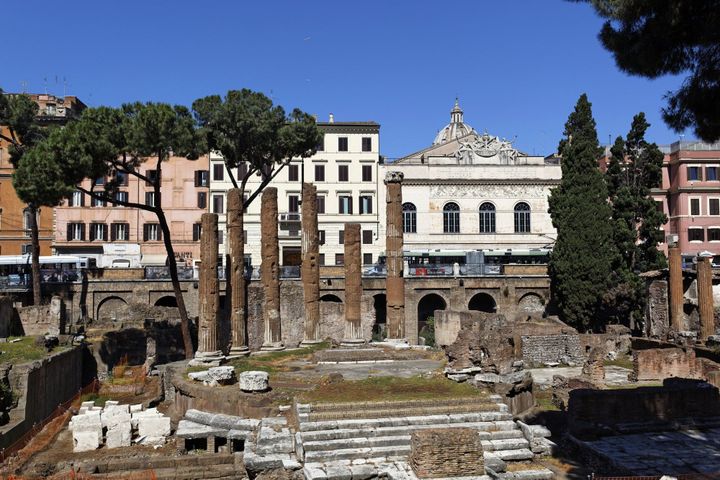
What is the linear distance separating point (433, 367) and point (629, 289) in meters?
18.5

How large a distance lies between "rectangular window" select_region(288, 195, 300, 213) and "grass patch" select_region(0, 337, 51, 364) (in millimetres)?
21887

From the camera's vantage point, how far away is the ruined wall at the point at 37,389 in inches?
653

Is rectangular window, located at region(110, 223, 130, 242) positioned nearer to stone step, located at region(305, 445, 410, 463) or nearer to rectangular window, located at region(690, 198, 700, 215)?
stone step, located at region(305, 445, 410, 463)

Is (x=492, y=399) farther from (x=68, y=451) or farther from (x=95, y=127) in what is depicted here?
(x=95, y=127)

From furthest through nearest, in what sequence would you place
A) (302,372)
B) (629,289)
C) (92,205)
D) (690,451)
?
(92,205)
(629,289)
(302,372)
(690,451)

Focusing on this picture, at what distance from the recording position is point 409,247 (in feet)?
145

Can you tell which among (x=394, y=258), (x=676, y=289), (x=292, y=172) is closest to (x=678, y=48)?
(x=394, y=258)

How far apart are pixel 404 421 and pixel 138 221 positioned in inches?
1336

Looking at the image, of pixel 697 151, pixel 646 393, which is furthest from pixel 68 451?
pixel 697 151

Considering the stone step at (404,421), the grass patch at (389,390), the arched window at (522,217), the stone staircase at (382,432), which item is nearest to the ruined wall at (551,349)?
the grass patch at (389,390)

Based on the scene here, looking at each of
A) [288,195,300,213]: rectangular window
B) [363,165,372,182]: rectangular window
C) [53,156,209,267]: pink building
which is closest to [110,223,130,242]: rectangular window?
[53,156,209,267]: pink building

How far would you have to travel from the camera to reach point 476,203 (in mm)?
44781

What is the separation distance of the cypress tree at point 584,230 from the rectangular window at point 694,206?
14.5 metres

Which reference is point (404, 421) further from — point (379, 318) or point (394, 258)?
point (379, 318)
